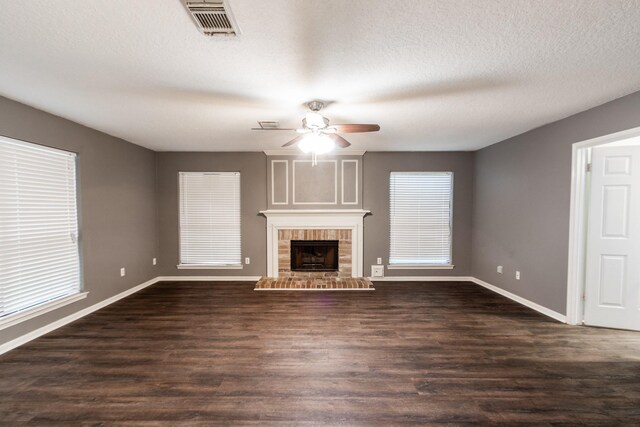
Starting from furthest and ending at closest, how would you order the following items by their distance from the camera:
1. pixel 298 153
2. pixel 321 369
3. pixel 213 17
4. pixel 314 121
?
1. pixel 298 153
2. pixel 314 121
3. pixel 321 369
4. pixel 213 17

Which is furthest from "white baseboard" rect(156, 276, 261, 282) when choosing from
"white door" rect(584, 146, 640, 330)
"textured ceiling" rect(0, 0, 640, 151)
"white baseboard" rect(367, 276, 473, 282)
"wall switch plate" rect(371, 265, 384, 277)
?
"white door" rect(584, 146, 640, 330)

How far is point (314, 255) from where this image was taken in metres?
5.01

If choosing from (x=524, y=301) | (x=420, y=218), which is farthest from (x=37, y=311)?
(x=524, y=301)

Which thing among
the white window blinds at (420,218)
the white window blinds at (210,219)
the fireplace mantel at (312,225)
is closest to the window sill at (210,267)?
the white window blinds at (210,219)

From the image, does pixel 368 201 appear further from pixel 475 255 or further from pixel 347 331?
pixel 347 331

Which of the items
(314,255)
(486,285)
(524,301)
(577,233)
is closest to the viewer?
(577,233)

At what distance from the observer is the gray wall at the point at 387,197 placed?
4855 mm

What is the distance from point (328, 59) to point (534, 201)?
3.43 meters

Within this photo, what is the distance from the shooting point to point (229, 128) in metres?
3.42

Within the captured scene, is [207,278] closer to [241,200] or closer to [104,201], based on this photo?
[241,200]

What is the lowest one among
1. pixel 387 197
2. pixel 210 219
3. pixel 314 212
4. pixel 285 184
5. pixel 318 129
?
pixel 210 219

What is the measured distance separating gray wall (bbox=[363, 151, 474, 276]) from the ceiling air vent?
11.9 feet

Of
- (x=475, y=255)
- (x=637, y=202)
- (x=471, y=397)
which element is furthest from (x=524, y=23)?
(x=475, y=255)

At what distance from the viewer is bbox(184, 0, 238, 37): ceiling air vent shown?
1.33 m
